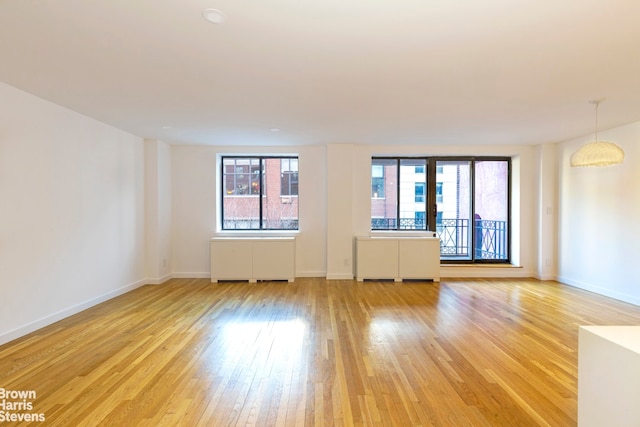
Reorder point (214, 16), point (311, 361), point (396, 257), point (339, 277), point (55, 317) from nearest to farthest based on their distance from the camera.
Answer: point (214, 16)
point (311, 361)
point (55, 317)
point (396, 257)
point (339, 277)

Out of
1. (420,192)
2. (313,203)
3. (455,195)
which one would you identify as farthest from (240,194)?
(455,195)

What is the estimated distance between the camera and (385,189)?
19.7 feet

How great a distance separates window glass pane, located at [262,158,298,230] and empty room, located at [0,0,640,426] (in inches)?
1.7

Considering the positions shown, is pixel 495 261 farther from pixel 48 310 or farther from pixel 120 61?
pixel 48 310

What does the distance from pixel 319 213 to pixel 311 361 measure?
349cm

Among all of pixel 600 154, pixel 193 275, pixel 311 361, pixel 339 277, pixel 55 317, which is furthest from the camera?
pixel 193 275

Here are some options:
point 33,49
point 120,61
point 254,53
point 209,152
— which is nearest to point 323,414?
point 254,53

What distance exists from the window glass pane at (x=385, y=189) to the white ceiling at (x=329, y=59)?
203 centimetres

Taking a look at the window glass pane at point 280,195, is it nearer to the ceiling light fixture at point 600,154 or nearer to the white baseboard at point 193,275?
the white baseboard at point 193,275

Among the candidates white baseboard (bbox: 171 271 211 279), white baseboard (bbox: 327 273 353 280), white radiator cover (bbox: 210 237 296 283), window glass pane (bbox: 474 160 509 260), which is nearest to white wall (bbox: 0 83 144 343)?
white baseboard (bbox: 171 271 211 279)

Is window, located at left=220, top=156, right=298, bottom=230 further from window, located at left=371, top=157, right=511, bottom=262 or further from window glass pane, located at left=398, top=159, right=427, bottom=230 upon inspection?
window glass pane, located at left=398, top=159, right=427, bottom=230

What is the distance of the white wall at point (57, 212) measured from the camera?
2.90 meters

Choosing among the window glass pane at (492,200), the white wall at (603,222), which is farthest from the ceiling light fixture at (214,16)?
the window glass pane at (492,200)

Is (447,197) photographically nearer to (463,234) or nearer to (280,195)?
(463,234)
